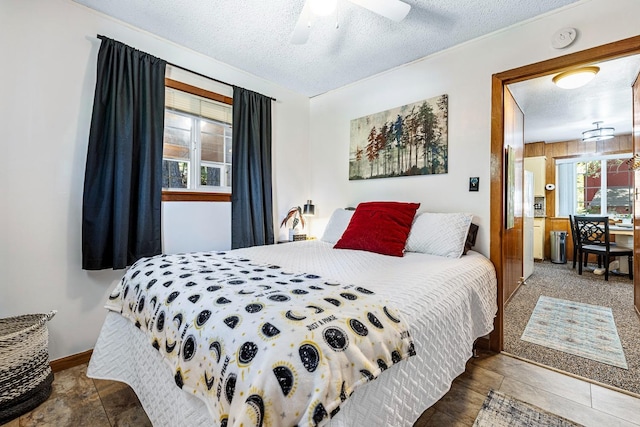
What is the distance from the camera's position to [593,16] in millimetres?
1837

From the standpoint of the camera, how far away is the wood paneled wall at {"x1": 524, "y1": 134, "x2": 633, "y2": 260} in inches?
209

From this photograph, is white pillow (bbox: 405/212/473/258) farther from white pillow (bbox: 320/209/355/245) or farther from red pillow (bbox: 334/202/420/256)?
white pillow (bbox: 320/209/355/245)

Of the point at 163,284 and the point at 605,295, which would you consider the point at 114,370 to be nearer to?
the point at 163,284

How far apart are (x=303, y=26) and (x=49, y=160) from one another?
190 cm

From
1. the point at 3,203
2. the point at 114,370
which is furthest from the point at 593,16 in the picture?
the point at 3,203

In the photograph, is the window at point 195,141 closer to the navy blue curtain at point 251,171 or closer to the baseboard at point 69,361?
the navy blue curtain at point 251,171

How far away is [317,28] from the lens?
2172 mm

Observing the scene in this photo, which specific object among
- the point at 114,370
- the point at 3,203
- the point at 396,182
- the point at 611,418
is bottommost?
the point at 611,418

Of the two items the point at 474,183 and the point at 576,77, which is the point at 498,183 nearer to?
the point at 474,183

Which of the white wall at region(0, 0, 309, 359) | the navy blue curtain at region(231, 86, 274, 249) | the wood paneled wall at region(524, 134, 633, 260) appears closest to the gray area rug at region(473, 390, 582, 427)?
the navy blue curtain at region(231, 86, 274, 249)

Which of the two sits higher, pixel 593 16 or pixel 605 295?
pixel 593 16

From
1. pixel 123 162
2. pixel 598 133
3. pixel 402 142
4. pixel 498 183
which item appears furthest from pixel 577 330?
pixel 598 133

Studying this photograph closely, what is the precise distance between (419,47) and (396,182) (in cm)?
118

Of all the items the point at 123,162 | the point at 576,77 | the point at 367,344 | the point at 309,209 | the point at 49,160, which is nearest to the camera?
the point at 367,344
